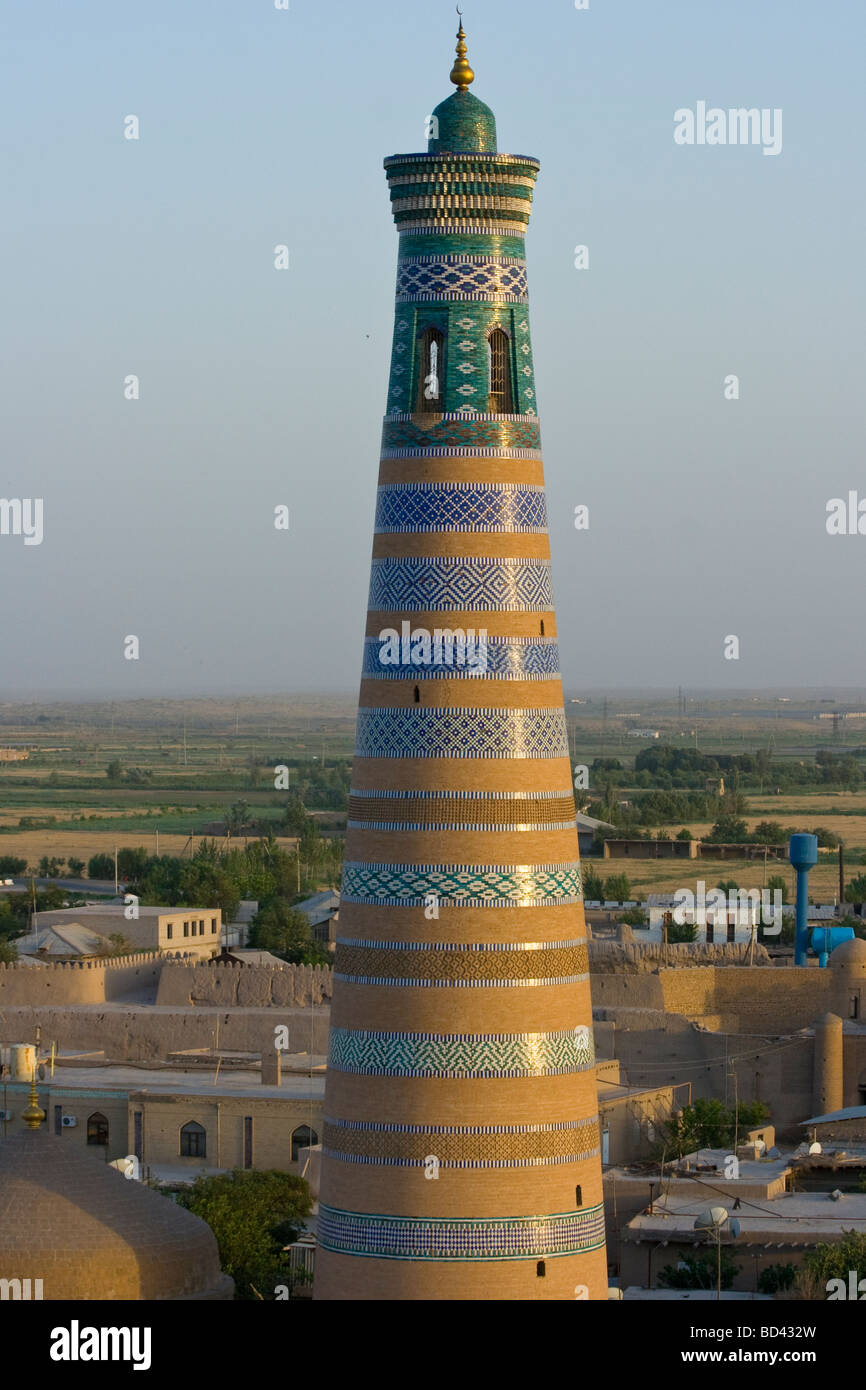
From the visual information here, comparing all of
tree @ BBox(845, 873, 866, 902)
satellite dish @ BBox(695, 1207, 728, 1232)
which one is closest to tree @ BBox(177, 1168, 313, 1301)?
satellite dish @ BBox(695, 1207, 728, 1232)

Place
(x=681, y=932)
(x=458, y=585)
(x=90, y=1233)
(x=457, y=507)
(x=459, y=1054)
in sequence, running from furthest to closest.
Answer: (x=681, y=932), (x=90, y=1233), (x=457, y=507), (x=458, y=585), (x=459, y=1054)

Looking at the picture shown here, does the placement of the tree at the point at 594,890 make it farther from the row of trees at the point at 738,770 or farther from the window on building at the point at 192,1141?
the row of trees at the point at 738,770

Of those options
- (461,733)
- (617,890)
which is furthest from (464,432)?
(617,890)

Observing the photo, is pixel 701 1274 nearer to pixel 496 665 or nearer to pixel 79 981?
pixel 496 665

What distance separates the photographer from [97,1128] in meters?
42.6

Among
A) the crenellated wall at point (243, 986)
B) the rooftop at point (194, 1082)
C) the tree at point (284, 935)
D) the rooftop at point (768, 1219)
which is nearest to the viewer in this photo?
the rooftop at point (768, 1219)

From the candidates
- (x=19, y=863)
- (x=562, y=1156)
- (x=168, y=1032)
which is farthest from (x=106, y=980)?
(x=19, y=863)

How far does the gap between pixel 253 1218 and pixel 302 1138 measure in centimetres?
754

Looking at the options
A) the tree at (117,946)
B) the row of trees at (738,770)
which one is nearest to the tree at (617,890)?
the tree at (117,946)

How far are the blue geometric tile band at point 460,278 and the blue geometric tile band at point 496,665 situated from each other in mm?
2380

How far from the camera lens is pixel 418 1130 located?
70.9ft

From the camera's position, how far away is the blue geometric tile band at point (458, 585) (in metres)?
22.0
